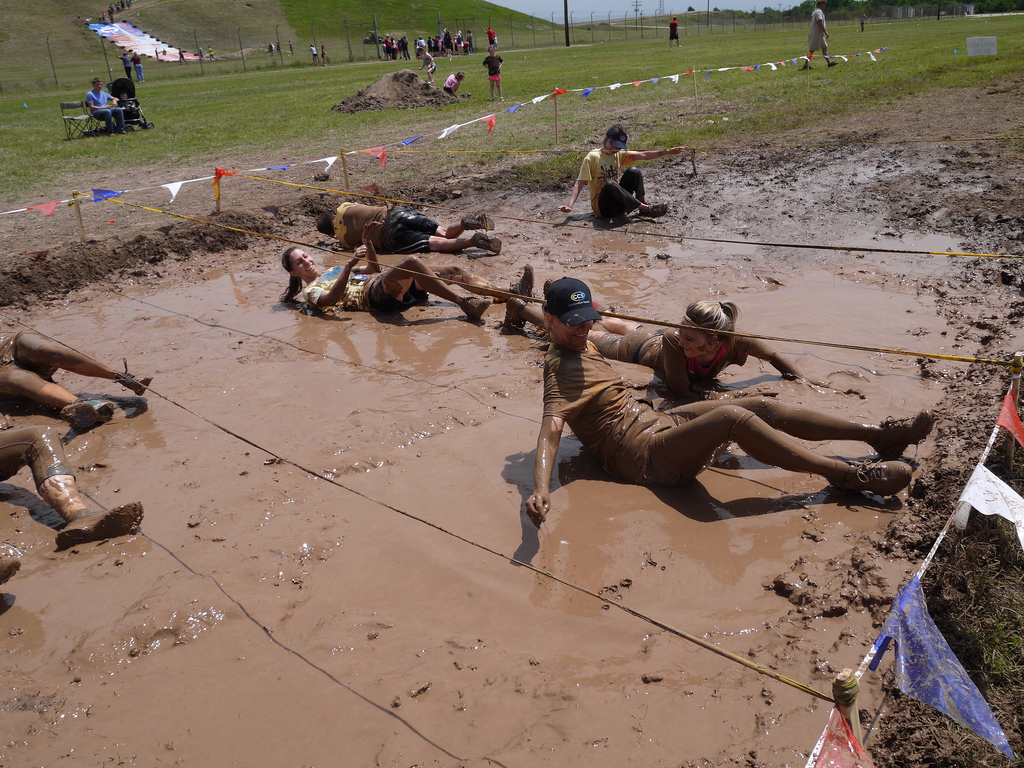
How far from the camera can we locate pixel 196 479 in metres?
5.06

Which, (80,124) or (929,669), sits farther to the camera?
(80,124)

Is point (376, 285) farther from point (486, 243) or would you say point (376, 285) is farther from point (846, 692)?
point (846, 692)

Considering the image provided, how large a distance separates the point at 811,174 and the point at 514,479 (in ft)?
28.1

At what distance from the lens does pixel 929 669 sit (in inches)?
97.8

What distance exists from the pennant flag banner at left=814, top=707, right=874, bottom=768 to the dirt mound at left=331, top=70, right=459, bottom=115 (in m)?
22.6

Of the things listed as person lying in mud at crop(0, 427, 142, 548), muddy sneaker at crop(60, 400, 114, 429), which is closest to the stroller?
muddy sneaker at crop(60, 400, 114, 429)

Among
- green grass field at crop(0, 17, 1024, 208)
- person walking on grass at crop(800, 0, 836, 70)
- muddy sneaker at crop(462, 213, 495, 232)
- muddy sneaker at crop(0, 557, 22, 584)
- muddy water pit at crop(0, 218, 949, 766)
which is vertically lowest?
muddy water pit at crop(0, 218, 949, 766)

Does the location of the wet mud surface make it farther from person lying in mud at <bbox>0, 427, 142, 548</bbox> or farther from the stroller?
the stroller

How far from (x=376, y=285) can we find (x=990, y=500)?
20.6 ft

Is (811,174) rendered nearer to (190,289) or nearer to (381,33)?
(190,289)

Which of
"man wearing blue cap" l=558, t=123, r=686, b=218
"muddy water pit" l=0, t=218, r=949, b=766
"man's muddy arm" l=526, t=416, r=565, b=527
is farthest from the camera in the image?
"man wearing blue cap" l=558, t=123, r=686, b=218

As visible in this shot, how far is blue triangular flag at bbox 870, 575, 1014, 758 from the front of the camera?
237 centimetres

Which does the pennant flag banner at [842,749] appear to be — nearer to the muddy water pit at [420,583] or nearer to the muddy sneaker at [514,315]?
the muddy water pit at [420,583]

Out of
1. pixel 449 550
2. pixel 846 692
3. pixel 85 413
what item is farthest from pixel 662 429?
pixel 85 413
